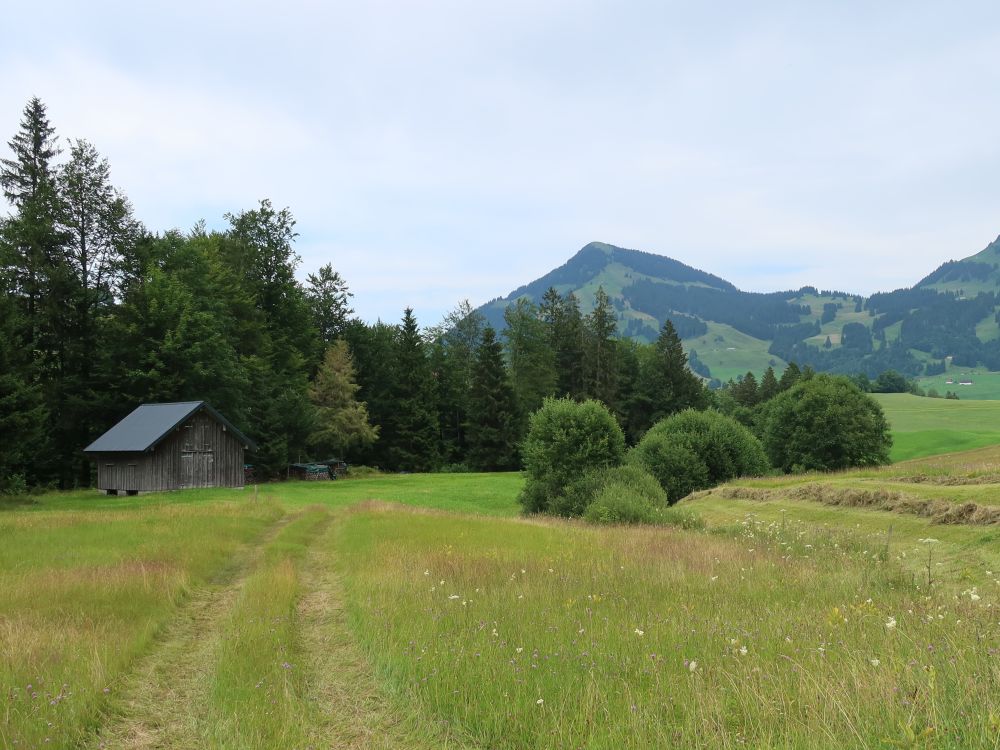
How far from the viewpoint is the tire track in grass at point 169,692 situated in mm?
6273

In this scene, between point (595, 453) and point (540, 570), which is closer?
point (540, 570)

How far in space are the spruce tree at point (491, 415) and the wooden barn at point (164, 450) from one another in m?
36.5

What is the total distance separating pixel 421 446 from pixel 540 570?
7309cm

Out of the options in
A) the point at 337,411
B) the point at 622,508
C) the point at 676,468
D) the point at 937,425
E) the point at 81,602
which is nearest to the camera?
the point at 81,602

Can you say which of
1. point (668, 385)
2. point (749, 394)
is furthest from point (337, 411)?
point (749, 394)

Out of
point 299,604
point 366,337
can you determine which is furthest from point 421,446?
point 299,604

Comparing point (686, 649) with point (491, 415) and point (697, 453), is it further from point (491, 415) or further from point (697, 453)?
point (491, 415)

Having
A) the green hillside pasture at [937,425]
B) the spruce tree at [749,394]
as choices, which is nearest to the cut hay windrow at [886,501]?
the green hillside pasture at [937,425]

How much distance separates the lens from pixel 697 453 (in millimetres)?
45500

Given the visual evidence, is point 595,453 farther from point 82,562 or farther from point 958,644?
point 958,644

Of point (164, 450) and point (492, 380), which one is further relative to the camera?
point (492, 380)

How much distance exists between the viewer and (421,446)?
277 ft

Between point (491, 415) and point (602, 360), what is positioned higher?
point (602, 360)

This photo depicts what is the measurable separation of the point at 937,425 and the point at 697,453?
92.6 m
